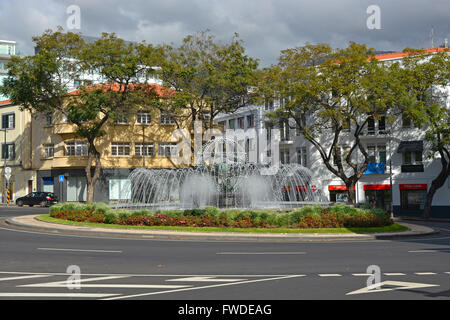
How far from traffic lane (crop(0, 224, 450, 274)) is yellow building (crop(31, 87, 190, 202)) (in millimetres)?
36066

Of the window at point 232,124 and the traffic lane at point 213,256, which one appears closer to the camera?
the traffic lane at point 213,256

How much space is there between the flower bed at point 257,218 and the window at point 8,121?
42626mm

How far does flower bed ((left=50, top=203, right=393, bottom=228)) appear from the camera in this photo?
79.4 feet

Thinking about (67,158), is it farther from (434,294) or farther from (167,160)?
(434,294)

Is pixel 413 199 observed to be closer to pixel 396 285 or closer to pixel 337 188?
pixel 337 188

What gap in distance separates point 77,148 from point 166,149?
9.35 metres

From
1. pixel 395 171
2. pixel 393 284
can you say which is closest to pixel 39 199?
pixel 395 171

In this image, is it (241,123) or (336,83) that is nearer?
(336,83)

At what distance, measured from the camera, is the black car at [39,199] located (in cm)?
5375

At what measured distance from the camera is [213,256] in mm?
15672

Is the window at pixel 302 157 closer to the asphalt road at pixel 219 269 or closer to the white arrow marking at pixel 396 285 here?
the asphalt road at pixel 219 269

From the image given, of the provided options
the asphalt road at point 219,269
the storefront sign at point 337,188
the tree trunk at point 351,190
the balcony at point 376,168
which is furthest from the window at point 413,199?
the asphalt road at point 219,269

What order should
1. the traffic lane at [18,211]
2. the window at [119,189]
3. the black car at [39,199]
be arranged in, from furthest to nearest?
the window at [119,189], the black car at [39,199], the traffic lane at [18,211]

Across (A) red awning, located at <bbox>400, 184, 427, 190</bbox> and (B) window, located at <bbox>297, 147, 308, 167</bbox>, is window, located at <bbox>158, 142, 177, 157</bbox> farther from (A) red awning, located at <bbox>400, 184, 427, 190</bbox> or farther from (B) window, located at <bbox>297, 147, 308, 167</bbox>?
(A) red awning, located at <bbox>400, 184, 427, 190</bbox>
